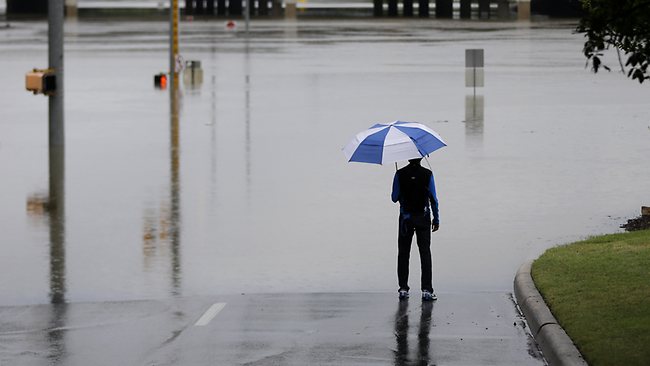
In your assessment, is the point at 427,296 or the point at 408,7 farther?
the point at 408,7

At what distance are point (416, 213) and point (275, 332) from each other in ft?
6.76

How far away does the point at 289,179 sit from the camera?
21.6 m

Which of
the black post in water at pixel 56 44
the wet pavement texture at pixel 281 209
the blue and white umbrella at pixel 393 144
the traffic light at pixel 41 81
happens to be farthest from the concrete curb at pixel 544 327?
the black post in water at pixel 56 44

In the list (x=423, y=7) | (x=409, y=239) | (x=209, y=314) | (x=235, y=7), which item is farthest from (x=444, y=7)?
(x=209, y=314)

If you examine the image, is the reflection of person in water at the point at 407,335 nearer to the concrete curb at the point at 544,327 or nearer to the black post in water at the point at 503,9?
the concrete curb at the point at 544,327

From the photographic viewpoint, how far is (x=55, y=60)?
22.3m

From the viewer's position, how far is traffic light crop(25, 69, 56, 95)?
21.8 metres

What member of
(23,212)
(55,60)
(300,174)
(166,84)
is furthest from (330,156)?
(166,84)

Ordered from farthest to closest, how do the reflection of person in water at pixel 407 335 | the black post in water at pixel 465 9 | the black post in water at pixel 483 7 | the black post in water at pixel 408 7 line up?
the black post in water at pixel 408 7 → the black post in water at pixel 483 7 → the black post in water at pixel 465 9 → the reflection of person in water at pixel 407 335

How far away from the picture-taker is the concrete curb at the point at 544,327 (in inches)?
401

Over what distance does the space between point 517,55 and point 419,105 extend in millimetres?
24116

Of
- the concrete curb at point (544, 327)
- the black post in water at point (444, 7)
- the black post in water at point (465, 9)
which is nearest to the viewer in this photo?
the concrete curb at point (544, 327)

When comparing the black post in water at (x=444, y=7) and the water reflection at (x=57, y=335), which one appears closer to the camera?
the water reflection at (x=57, y=335)

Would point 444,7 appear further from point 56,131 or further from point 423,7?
point 56,131
